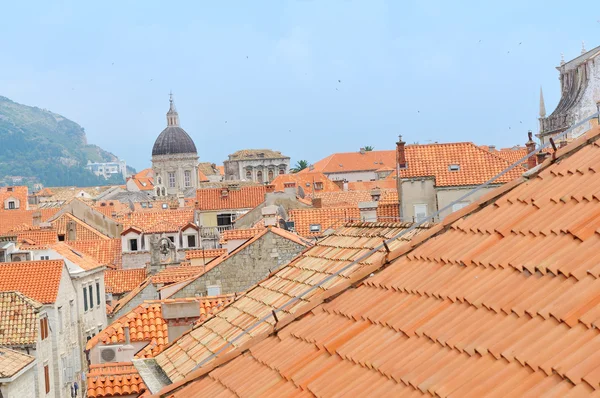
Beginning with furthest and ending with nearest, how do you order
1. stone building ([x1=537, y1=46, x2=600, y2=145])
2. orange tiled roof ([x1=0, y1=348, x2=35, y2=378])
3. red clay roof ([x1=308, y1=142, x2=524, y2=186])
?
stone building ([x1=537, y1=46, x2=600, y2=145]) < red clay roof ([x1=308, y1=142, x2=524, y2=186]) < orange tiled roof ([x1=0, y1=348, x2=35, y2=378])

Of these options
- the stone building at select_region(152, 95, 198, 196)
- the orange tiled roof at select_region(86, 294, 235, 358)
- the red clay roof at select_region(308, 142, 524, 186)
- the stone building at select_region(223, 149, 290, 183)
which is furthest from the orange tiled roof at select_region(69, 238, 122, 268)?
the stone building at select_region(223, 149, 290, 183)

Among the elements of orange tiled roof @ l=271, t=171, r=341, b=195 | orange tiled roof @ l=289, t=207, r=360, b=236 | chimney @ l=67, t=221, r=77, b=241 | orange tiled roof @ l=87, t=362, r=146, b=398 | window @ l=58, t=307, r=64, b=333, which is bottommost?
window @ l=58, t=307, r=64, b=333

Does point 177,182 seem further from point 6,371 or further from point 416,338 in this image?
point 416,338

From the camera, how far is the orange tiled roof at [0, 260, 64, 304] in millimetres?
39469

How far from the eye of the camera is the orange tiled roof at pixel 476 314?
15.6 feet

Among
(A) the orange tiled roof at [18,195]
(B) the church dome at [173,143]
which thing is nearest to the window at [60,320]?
(A) the orange tiled roof at [18,195]

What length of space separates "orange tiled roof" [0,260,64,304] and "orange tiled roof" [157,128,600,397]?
3308 cm

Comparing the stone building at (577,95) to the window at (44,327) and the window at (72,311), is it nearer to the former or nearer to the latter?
the window at (72,311)

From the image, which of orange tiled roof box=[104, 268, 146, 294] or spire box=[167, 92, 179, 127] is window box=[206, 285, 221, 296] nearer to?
orange tiled roof box=[104, 268, 146, 294]

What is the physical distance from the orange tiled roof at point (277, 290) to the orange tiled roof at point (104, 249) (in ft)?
174

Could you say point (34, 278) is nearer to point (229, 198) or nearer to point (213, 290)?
point (213, 290)

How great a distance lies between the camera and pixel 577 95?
351ft

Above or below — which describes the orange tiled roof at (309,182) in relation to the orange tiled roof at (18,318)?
above

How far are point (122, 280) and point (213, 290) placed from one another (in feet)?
94.5
